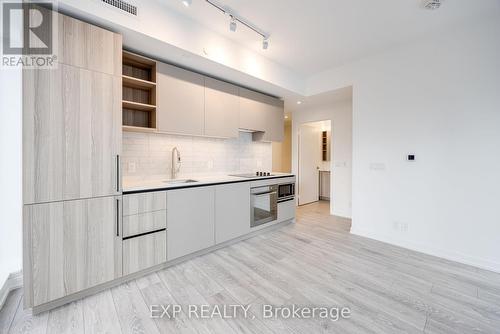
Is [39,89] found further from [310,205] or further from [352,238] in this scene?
[310,205]


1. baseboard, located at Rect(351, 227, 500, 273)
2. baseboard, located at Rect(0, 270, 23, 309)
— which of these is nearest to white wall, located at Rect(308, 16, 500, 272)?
baseboard, located at Rect(351, 227, 500, 273)

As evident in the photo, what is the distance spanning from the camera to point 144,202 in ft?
6.89

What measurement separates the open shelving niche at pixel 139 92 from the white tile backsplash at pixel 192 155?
197 millimetres

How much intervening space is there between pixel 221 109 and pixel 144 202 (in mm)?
1763

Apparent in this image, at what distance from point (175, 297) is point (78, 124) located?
1.77 metres

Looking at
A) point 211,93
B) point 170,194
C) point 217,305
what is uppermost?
point 211,93

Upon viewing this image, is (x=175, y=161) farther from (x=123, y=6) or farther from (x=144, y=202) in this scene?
(x=123, y=6)

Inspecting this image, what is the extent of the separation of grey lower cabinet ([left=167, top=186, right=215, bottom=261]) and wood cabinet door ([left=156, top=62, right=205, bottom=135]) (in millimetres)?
877

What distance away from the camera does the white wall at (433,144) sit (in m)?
2.37

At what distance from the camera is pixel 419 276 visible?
2211 millimetres

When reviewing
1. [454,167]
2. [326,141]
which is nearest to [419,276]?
[454,167]

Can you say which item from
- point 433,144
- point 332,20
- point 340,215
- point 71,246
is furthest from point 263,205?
point 332,20

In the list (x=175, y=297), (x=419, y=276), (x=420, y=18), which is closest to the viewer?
(x=175, y=297)

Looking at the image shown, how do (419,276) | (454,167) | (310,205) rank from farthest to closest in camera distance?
(310,205) < (454,167) < (419,276)
